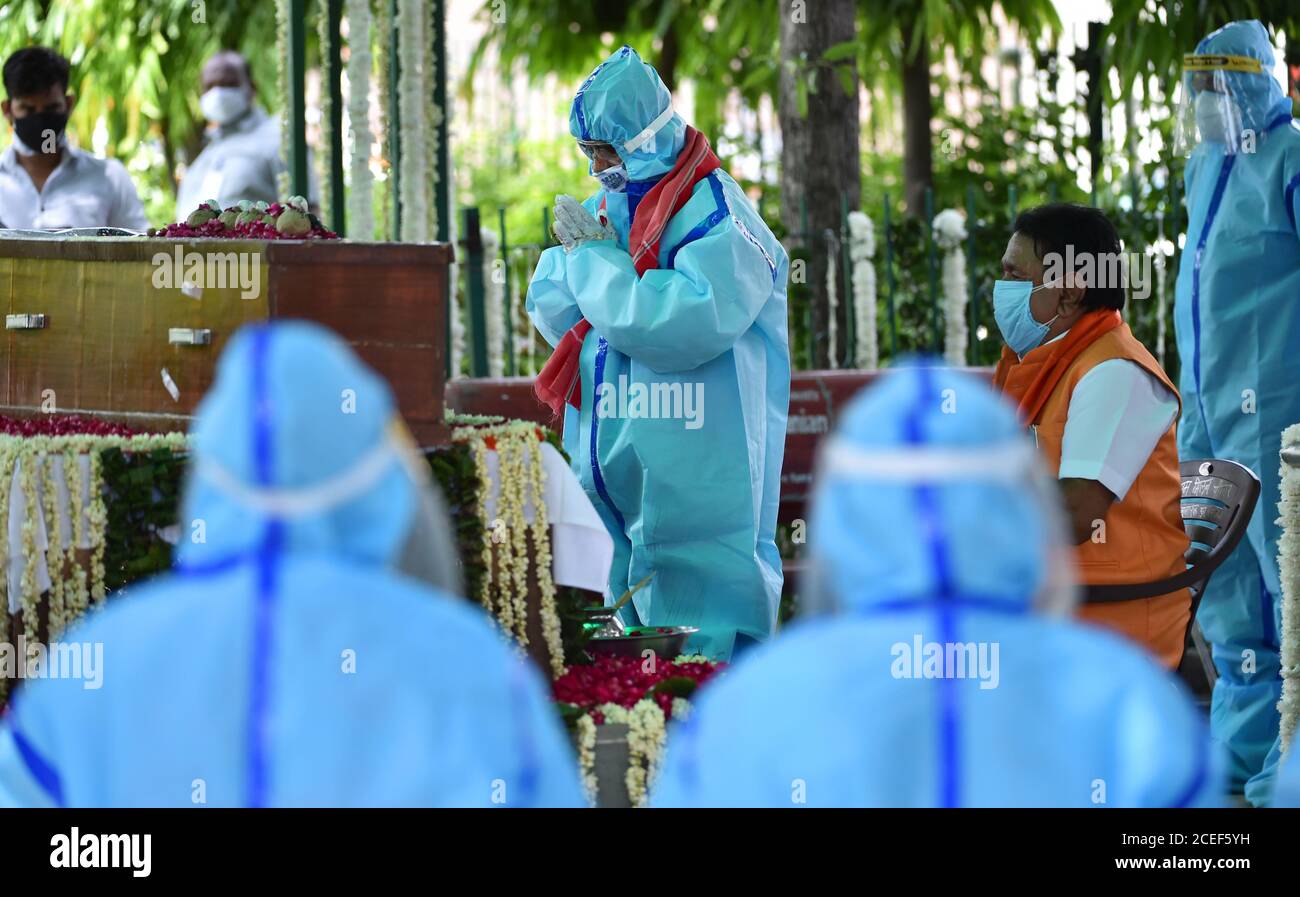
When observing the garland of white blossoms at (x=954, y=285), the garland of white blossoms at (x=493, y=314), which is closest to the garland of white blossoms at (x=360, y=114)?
the garland of white blossoms at (x=493, y=314)

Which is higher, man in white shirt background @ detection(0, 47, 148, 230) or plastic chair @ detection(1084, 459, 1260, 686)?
man in white shirt background @ detection(0, 47, 148, 230)

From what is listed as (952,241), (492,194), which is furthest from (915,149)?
(492,194)

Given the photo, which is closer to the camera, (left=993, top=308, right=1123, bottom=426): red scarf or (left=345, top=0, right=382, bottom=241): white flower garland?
(left=993, top=308, right=1123, bottom=426): red scarf

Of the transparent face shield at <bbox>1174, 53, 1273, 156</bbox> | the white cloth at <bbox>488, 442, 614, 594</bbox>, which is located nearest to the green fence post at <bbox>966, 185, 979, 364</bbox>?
the transparent face shield at <bbox>1174, 53, 1273, 156</bbox>

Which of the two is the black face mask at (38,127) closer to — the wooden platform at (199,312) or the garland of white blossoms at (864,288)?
the wooden platform at (199,312)

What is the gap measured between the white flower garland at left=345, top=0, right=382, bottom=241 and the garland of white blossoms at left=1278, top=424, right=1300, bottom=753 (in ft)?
8.72

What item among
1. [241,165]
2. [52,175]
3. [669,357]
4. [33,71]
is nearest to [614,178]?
[669,357]

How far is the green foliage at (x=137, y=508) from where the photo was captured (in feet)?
10.9

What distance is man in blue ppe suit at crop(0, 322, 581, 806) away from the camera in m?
1.55

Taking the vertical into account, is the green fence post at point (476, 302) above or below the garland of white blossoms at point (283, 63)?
below

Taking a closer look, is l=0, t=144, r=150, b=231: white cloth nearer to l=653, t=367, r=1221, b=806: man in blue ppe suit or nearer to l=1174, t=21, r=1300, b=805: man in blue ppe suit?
l=1174, t=21, r=1300, b=805: man in blue ppe suit

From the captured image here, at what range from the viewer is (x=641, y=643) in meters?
4.05

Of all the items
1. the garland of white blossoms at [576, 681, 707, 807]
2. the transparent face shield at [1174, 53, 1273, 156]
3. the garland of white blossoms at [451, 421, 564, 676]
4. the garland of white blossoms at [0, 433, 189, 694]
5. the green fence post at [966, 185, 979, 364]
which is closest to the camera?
the garland of white blossoms at [0, 433, 189, 694]

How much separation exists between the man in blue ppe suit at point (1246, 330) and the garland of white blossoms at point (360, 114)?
2.55 meters
